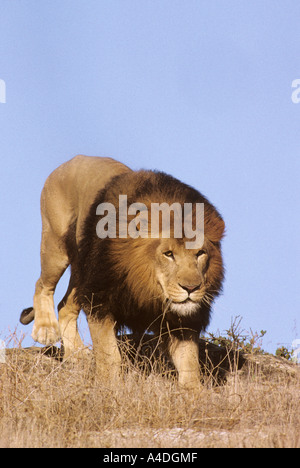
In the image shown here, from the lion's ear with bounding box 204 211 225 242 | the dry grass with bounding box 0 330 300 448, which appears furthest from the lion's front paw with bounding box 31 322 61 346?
the lion's ear with bounding box 204 211 225 242

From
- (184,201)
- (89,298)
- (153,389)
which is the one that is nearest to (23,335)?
(89,298)

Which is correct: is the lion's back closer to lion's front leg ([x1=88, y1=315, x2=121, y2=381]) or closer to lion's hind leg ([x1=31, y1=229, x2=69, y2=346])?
lion's hind leg ([x1=31, y1=229, x2=69, y2=346])

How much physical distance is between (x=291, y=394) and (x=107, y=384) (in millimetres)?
1263

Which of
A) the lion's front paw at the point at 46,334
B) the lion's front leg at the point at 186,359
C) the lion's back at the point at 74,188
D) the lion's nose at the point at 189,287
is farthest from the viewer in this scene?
the lion's front paw at the point at 46,334

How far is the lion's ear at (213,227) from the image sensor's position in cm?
538

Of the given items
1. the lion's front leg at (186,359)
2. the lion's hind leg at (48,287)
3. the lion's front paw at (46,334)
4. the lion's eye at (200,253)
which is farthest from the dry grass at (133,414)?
the lion's hind leg at (48,287)

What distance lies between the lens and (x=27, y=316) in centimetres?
765

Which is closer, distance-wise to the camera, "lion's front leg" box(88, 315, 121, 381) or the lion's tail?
"lion's front leg" box(88, 315, 121, 381)

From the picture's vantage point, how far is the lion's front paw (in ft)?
23.1

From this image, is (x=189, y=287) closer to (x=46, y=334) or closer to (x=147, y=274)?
(x=147, y=274)

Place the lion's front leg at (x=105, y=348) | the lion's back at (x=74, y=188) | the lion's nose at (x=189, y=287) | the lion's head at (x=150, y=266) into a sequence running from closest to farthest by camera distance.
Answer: the lion's nose at (x=189, y=287) < the lion's head at (x=150, y=266) < the lion's front leg at (x=105, y=348) < the lion's back at (x=74, y=188)

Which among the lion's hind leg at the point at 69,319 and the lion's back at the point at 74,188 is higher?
the lion's back at the point at 74,188

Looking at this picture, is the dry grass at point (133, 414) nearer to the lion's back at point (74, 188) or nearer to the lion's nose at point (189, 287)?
the lion's nose at point (189, 287)

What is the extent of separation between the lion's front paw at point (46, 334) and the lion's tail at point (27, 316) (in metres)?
0.37
